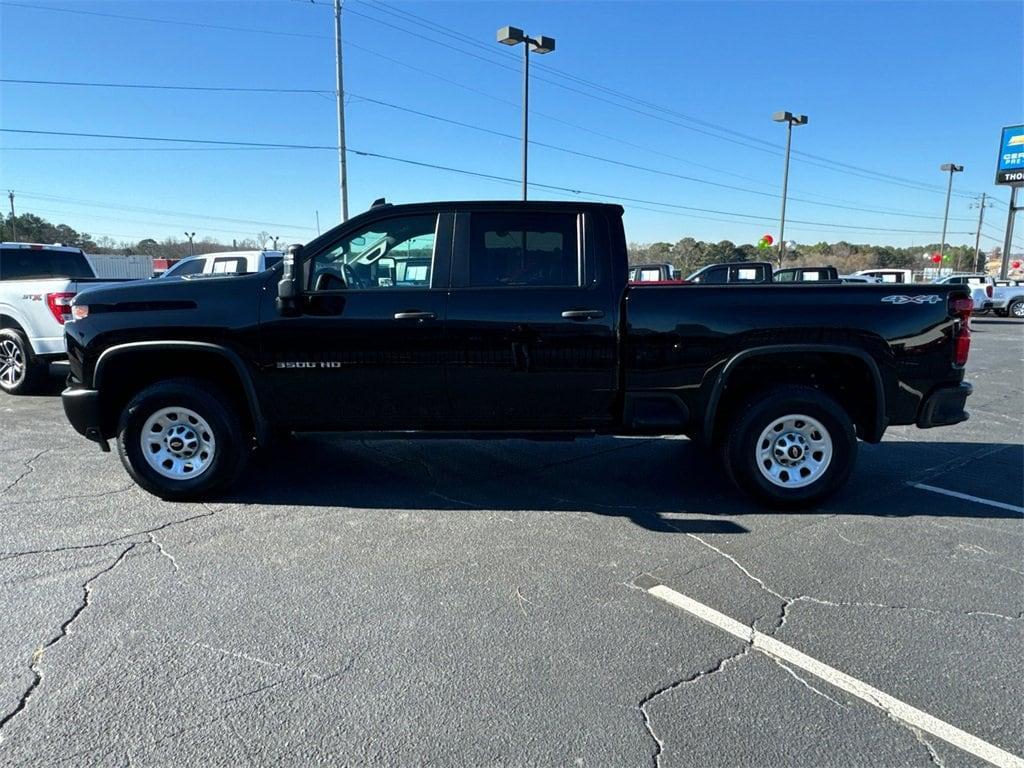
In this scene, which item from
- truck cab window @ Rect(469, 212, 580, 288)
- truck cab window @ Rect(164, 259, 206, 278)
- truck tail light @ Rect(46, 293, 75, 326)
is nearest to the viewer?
truck cab window @ Rect(469, 212, 580, 288)

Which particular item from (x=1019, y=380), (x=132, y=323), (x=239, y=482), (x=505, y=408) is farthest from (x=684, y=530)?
(x=1019, y=380)

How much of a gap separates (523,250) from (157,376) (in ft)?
9.27

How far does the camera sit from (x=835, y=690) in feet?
8.95

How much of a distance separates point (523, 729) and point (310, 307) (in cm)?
315

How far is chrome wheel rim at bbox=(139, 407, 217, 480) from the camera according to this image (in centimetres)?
480

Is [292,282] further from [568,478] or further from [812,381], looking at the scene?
[812,381]

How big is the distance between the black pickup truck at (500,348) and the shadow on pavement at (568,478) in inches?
18.1

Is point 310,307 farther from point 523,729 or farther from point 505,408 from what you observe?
point 523,729

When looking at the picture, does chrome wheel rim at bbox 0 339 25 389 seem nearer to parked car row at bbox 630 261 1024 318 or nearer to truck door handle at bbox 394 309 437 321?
truck door handle at bbox 394 309 437 321

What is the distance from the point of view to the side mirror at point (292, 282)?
178 inches

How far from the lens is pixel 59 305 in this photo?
8.29 metres

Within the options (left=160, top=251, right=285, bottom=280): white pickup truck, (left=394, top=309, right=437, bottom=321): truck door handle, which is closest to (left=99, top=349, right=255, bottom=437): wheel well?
(left=394, top=309, right=437, bottom=321): truck door handle

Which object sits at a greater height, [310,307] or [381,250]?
[381,250]

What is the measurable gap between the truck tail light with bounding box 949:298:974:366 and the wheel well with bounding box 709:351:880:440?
61 cm
